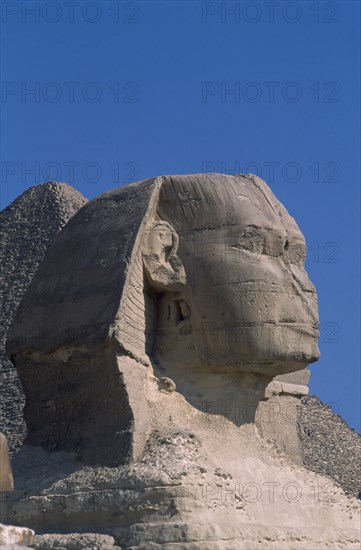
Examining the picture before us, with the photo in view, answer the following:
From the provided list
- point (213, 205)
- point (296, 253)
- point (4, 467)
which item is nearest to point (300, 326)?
point (296, 253)

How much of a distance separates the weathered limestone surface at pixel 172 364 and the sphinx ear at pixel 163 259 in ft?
0.03

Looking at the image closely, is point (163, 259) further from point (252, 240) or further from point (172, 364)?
point (172, 364)

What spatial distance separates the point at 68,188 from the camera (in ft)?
367

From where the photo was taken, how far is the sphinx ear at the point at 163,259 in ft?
49.1

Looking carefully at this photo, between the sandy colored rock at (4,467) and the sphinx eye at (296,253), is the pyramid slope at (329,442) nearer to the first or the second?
the sphinx eye at (296,253)

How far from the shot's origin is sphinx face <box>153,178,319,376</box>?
14.8 meters

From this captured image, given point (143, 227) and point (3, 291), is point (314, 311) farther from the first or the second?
point (3, 291)

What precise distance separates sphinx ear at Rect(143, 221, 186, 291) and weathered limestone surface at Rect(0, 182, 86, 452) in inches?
3553

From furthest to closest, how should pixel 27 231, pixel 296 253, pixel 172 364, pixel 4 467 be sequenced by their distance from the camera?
pixel 27 231 < pixel 296 253 < pixel 172 364 < pixel 4 467

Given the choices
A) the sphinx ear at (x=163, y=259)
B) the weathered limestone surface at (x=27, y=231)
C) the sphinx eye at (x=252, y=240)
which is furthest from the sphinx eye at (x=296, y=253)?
the weathered limestone surface at (x=27, y=231)

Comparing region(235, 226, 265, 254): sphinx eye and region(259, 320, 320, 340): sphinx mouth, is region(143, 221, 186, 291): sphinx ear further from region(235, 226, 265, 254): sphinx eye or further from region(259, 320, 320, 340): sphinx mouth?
region(259, 320, 320, 340): sphinx mouth

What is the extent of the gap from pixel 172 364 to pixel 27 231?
318 feet

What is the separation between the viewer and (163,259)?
49.4ft

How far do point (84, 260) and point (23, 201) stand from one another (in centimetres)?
9846
